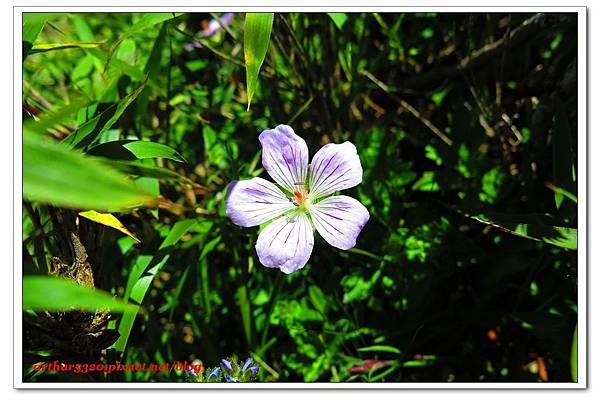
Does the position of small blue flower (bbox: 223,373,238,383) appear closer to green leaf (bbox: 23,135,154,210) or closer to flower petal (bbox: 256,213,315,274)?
flower petal (bbox: 256,213,315,274)

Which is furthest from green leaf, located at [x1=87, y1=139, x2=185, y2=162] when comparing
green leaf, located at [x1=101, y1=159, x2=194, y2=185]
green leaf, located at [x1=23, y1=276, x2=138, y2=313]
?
green leaf, located at [x1=23, y1=276, x2=138, y2=313]

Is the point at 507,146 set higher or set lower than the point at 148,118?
lower

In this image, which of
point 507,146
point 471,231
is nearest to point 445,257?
point 471,231

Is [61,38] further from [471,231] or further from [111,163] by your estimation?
[471,231]

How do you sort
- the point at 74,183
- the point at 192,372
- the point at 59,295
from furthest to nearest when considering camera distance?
the point at 192,372, the point at 59,295, the point at 74,183

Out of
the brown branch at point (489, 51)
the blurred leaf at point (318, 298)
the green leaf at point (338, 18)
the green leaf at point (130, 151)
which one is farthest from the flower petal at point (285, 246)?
the brown branch at point (489, 51)

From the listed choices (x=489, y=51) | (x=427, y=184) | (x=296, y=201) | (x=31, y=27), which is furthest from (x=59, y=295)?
(x=489, y=51)
